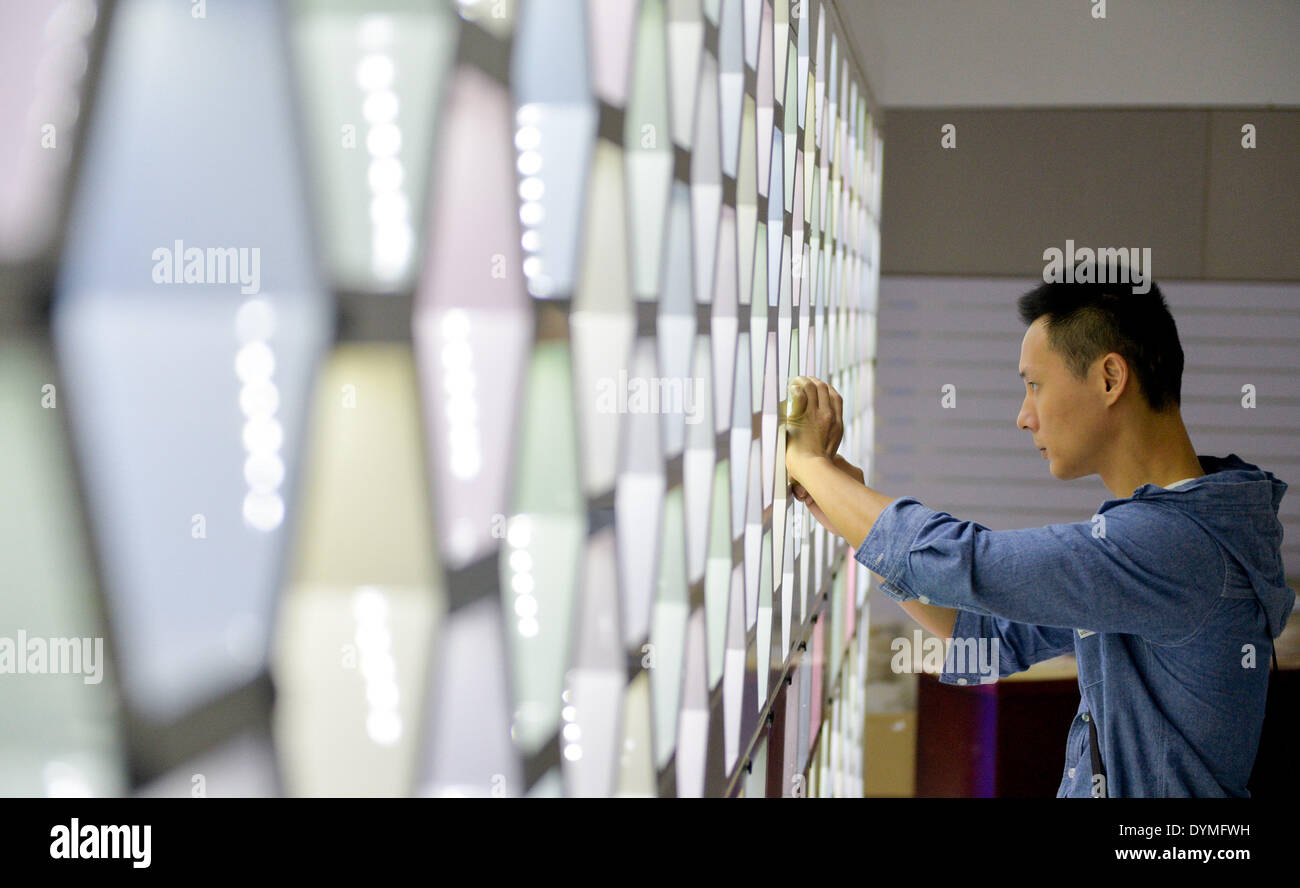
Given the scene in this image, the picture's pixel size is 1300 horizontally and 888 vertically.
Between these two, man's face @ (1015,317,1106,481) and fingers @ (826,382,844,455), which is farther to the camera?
fingers @ (826,382,844,455)

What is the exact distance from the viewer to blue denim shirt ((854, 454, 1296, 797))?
859mm

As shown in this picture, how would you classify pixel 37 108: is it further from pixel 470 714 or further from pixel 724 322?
pixel 724 322

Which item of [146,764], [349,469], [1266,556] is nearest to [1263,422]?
[1266,556]

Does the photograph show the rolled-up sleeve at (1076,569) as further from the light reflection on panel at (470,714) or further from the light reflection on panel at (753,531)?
the light reflection on panel at (470,714)

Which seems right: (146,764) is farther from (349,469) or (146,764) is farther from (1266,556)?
(1266,556)

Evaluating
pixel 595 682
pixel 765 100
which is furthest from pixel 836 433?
pixel 595 682

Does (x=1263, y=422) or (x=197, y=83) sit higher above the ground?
(x=197, y=83)

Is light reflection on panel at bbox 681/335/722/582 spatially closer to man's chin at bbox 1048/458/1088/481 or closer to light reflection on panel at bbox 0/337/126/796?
man's chin at bbox 1048/458/1088/481

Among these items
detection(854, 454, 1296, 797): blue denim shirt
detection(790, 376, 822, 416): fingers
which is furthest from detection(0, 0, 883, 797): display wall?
detection(790, 376, 822, 416): fingers

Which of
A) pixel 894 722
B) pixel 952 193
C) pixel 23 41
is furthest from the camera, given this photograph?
pixel 894 722

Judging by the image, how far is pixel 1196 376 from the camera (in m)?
1.19

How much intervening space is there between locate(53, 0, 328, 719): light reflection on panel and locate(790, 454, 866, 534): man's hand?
656mm

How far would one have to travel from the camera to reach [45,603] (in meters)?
0.47
